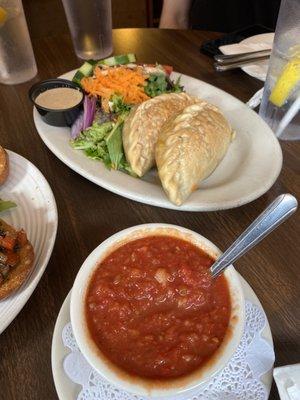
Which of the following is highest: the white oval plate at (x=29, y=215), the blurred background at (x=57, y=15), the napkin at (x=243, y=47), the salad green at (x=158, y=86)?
the napkin at (x=243, y=47)

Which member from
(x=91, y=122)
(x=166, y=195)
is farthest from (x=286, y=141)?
(x=91, y=122)

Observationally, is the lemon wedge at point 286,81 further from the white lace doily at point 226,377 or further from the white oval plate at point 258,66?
the white lace doily at point 226,377

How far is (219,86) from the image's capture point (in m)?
1.92

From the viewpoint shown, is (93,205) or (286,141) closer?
(93,205)

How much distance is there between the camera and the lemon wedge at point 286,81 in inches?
54.1

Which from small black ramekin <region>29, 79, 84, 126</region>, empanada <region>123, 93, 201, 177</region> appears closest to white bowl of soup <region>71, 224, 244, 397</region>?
empanada <region>123, 93, 201, 177</region>

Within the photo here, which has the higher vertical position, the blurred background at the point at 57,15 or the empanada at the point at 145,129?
the empanada at the point at 145,129

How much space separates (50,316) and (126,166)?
2.17 ft

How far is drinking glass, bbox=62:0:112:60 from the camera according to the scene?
6.61ft

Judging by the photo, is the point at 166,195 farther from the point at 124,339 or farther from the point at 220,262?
the point at 124,339

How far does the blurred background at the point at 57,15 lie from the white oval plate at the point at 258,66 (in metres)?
2.50

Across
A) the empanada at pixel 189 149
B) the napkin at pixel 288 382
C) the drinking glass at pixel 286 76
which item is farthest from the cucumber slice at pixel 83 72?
the napkin at pixel 288 382

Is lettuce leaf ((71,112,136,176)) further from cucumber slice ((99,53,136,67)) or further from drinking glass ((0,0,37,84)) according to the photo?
drinking glass ((0,0,37,84))

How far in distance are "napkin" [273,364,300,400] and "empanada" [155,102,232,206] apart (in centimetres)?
59
